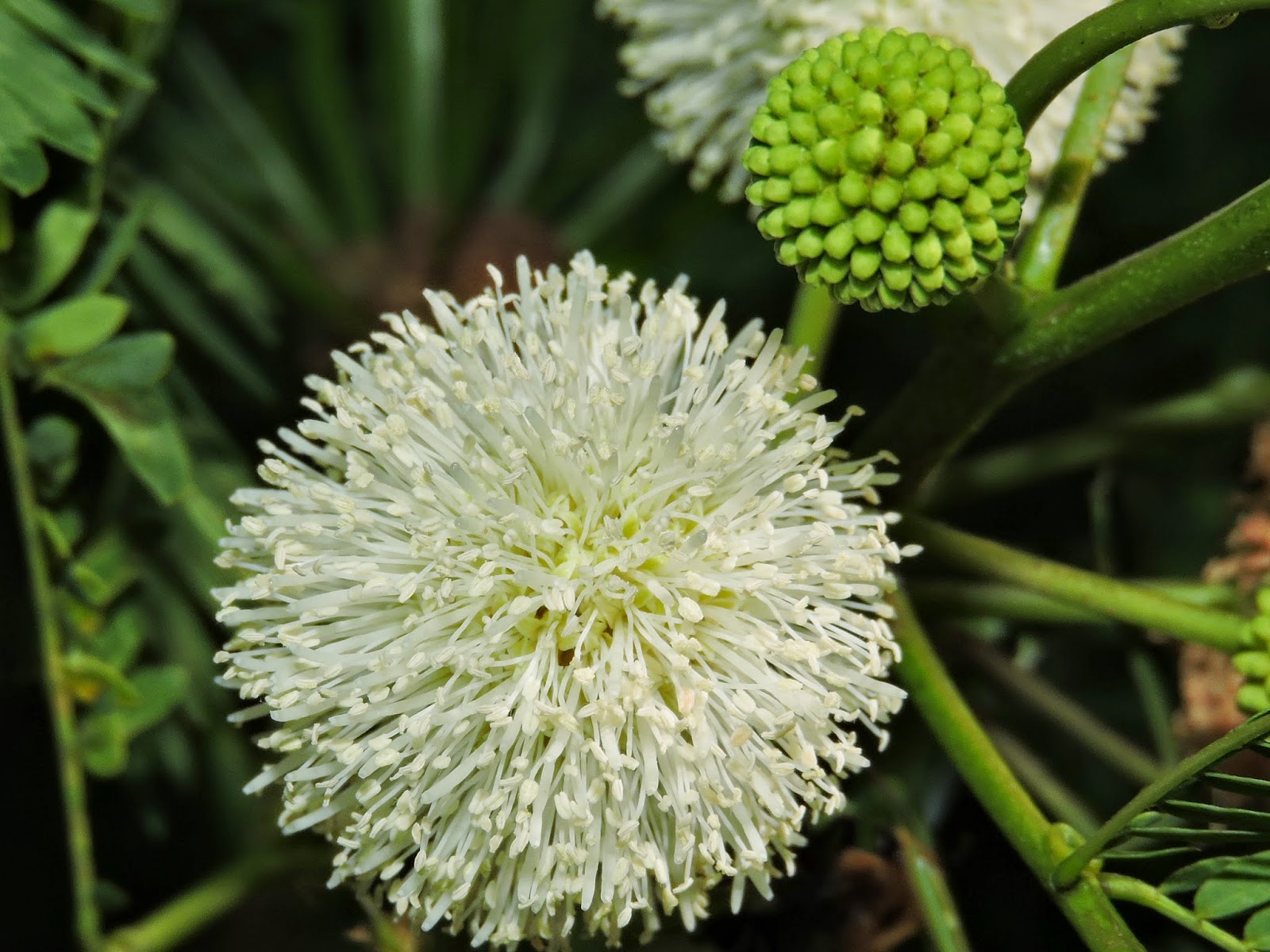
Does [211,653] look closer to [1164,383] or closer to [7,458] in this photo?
[7,458]

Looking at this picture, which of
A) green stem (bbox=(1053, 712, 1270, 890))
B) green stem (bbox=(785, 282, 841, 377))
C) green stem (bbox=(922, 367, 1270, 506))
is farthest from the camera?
green stem (bbox=(922, 367, 1270, 506))

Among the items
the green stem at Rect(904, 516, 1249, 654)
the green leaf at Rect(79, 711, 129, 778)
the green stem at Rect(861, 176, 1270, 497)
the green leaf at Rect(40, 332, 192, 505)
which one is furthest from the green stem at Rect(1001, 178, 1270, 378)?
the green leaf at Rect(79, 711, 129, 778)

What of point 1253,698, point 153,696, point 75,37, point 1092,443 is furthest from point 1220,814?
point 75,37

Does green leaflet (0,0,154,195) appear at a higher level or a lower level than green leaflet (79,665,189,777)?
higher

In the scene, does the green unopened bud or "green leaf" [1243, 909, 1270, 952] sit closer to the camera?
"green leaf" [1243, 909, 1270, 952]

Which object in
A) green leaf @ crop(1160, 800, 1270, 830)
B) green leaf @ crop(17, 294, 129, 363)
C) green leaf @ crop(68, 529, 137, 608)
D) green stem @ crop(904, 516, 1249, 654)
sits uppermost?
green leaf @ crop(17, 294, 129, 363)

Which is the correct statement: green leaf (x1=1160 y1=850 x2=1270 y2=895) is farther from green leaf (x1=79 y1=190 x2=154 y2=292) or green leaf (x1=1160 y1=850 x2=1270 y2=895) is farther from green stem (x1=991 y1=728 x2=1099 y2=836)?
green leaf (x1=79 y1=190 x2=154 y2=292)

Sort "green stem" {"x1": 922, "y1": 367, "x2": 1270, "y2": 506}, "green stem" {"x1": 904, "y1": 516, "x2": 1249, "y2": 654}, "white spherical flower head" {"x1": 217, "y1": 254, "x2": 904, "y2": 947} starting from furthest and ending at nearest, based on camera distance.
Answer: "green stem" {"x1": 922, "y1": 367, "x2": 1270, "y2": 506}, "green stem" {"x1": 904, "y1": 516, "x2": 1249, "y2": 654}, "white spherical flower head" {"x1": 217, "y1": 254, "x2": 904, "y2": 947}

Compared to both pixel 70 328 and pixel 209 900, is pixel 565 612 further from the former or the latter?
pixel 209 900
